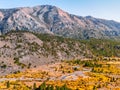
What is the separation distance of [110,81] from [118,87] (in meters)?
24.9

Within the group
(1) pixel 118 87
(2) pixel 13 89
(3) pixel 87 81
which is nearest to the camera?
(2) pixel 13 89

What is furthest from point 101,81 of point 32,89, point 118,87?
point 32,89

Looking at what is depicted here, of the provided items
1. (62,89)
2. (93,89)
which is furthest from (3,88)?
(93,89)

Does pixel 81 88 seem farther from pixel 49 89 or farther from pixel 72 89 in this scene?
pixel 49 89

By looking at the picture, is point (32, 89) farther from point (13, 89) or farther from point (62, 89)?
point (62, 89)

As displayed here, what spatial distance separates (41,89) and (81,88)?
27.4 metres

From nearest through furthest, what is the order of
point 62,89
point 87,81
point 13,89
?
point 62,89 < point 13,89 < point 87,81

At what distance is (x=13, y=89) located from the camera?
15850cm

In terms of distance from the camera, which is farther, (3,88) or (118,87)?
(118,87)

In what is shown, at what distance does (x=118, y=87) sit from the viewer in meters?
174

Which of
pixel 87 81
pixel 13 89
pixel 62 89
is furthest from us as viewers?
pixel 87 81

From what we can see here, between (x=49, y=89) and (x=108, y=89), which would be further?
(x=108, y=89)

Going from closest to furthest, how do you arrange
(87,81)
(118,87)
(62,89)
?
(62,89) < (118,87) < (87,81)

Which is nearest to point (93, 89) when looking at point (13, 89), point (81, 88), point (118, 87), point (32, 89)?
point (81, 88)
